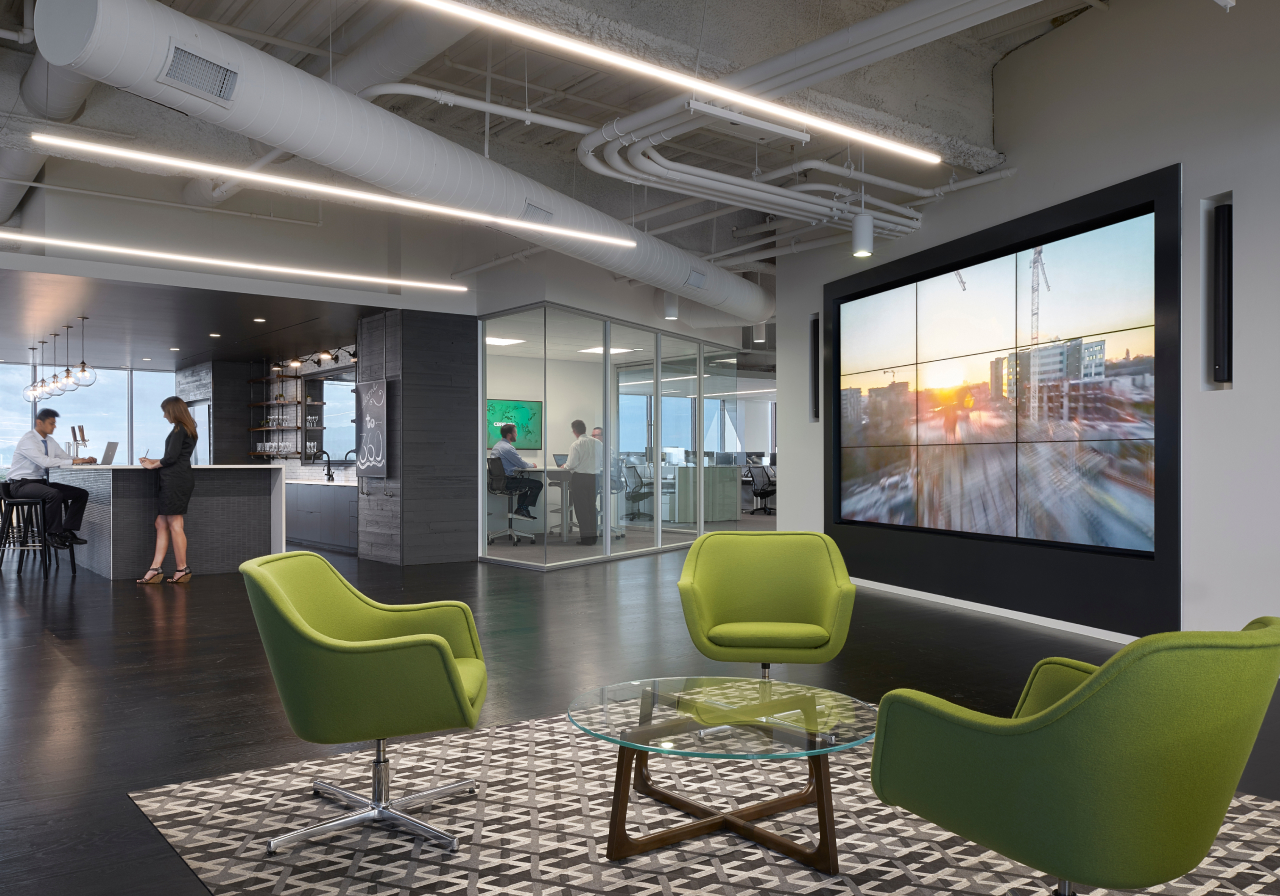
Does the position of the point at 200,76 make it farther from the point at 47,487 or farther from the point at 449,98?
the point at 47,487

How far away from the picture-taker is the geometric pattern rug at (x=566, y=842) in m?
2.53

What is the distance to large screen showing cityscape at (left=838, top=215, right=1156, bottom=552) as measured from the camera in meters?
5.68

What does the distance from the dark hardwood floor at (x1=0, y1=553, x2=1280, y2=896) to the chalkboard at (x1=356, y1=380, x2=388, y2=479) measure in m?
1.80

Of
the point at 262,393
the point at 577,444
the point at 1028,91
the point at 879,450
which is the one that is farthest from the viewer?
the point at 262,393

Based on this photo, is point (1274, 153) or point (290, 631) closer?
point (290, 631)

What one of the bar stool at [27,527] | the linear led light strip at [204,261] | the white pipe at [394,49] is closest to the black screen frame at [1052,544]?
the white pipe at [394,49]

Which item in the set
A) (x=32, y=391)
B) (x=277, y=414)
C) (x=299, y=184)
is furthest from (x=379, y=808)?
(x=32, y=391)

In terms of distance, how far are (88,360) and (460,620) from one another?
47.3ft

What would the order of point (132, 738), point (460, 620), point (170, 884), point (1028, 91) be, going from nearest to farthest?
point (170, 884) → point (460, 620) → point (132, 738) → point (1028, 91)

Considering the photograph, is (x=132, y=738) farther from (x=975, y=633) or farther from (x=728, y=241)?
(x=728, y=241)

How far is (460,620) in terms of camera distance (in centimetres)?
338

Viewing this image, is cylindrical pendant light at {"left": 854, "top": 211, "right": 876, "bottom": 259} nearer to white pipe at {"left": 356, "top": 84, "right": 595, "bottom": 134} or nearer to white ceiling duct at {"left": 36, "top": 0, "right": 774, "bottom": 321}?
white ceiling duct at {"left": 36, "top": 0, "right": 774, "bottom": 321}

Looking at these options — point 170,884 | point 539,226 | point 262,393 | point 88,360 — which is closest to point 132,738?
point 170,884

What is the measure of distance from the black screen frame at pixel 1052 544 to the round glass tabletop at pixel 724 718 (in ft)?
11.3
